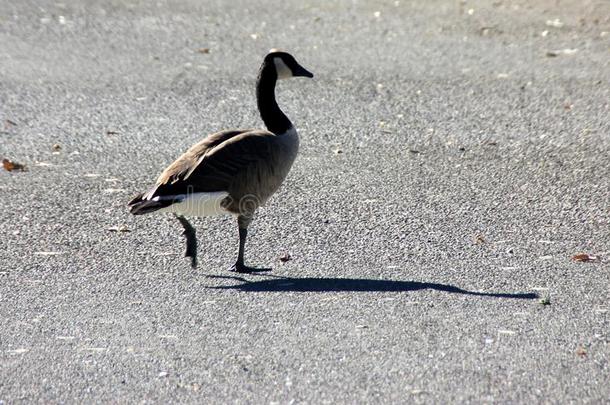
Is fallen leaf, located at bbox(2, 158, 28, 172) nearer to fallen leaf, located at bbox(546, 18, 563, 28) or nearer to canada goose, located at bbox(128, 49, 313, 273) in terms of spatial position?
canada goose, located at bbox(128, 49, 313, 273)

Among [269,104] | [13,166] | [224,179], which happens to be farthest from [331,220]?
[13,166]

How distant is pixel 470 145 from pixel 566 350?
4051 millimetres

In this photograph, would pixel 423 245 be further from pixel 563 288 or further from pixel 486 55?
pixel 486 55

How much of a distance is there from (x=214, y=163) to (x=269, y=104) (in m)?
0.91

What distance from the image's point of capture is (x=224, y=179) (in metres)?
6.36

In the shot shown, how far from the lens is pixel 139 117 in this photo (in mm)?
10023

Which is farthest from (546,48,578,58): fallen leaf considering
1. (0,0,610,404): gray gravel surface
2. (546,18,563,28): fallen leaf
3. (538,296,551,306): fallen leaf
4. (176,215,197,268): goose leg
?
(176,215,197,268): goose leg

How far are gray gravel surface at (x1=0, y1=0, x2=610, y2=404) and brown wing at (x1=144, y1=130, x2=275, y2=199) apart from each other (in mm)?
547

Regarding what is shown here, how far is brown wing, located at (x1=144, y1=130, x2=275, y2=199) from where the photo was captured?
245 inches

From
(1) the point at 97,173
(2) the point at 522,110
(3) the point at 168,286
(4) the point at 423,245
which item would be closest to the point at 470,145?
(2) the point at 522,110

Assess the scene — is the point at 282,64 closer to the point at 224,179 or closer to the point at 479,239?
the point at 224,179

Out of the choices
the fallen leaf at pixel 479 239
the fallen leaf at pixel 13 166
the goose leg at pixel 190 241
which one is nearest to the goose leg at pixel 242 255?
the goose leg at pixel 190 241

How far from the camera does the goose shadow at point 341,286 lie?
5.99 m

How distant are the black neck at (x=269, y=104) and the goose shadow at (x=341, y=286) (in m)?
1.19
